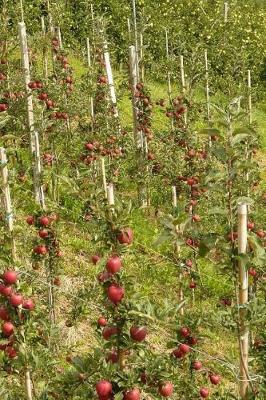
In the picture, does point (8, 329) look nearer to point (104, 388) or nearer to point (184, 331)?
point (104, 388)

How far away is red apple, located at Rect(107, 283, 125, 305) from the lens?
2697mm

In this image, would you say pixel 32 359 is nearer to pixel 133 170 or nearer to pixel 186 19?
pixel 133 170

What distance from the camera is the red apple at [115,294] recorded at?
2697 millimetres

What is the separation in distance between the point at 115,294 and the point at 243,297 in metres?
0.62

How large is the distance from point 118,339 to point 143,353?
181 mm

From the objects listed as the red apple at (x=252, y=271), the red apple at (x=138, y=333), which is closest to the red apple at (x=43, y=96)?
the red apple at (x=252, y=271)

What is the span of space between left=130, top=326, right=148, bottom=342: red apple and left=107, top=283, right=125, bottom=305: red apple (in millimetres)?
150

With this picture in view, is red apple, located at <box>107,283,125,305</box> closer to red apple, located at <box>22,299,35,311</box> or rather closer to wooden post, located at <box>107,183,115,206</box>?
wooden post, located at <box>107,183,115,206</box>

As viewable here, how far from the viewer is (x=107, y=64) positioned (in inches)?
388

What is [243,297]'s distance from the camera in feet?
9.17

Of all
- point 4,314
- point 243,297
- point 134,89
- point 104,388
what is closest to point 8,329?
point 4,314

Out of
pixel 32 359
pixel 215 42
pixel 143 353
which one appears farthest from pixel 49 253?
pixel 215 42

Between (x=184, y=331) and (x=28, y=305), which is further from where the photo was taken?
(x=184, y=331)

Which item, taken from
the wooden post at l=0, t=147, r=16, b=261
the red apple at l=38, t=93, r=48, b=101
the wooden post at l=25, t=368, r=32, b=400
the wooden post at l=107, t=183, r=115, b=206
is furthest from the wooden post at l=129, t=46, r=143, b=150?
the wooden post at l=107, t=183, r=115, b=206
